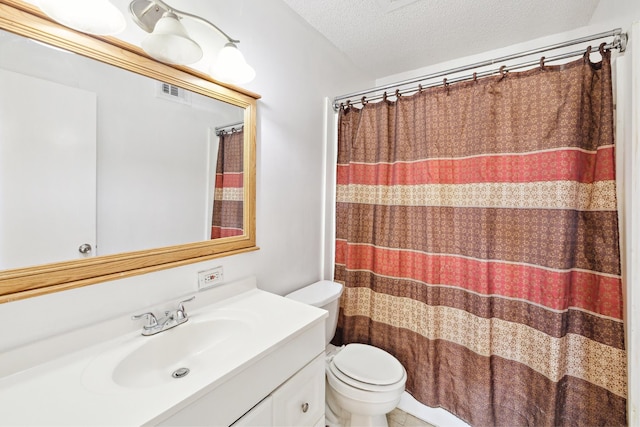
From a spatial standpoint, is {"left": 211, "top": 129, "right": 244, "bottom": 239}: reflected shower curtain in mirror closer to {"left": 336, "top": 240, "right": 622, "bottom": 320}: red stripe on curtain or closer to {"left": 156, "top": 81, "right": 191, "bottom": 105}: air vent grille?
{"left": 156, "top": 81, "right": 191, "bottom": 105}: air vent grille

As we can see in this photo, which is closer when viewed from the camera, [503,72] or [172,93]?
[172,93]

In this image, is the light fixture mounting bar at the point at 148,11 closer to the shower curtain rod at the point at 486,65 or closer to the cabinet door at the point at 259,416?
the shower curtain rod at the point at 486,65

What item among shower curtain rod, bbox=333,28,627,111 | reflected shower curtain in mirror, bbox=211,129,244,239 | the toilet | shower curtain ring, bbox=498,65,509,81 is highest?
shower curtain rod, bbox=333,28,627,111

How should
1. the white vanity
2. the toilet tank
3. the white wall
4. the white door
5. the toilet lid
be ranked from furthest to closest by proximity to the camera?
the toilet tank
the toilet lid
the white wall
the white door
the white vanity

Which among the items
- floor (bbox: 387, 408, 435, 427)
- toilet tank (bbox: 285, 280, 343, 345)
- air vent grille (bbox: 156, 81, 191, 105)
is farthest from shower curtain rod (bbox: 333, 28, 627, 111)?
floor (bbox: 387, 408, 435, 427)

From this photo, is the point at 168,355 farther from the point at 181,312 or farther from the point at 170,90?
the point at 170,90

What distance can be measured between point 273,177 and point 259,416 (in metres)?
1.06

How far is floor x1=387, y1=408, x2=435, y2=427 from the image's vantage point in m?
1.56

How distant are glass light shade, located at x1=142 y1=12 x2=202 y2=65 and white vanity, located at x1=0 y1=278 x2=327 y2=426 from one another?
937 mm

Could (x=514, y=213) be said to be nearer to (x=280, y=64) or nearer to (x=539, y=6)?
(x=539, y=6)

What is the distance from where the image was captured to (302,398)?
101 centimetres

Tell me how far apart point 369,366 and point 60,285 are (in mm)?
1419

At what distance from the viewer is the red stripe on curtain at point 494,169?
1177 millimetres

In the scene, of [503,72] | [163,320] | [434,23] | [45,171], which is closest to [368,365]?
[163,320]
